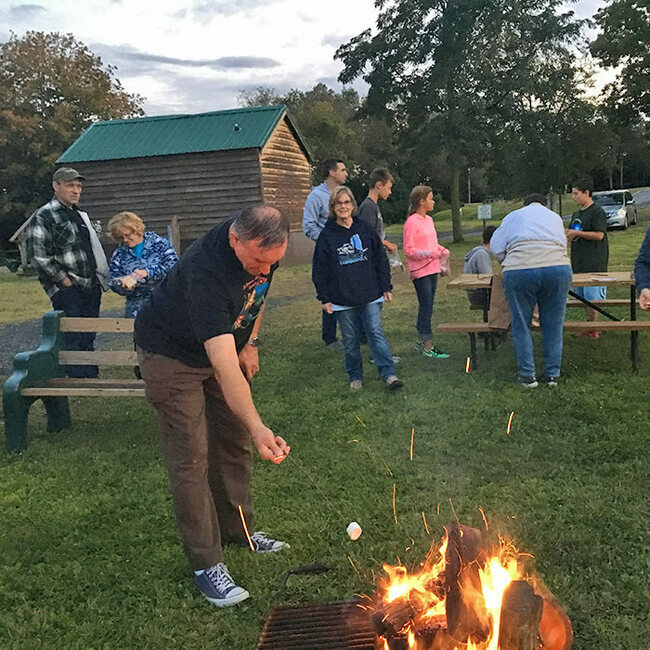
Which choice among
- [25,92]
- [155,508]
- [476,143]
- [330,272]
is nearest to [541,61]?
[476,143]

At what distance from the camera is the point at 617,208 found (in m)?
29.3

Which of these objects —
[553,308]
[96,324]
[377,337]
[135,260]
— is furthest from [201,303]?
[553,308]

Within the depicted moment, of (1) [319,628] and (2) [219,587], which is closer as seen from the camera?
(1) [319,628]

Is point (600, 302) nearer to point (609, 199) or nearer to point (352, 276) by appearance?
point (352, 276)

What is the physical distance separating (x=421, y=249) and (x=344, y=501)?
396 cm

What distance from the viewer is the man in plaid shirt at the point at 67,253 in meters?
6.11

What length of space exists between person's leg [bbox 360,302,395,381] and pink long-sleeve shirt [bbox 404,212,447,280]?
1.25m

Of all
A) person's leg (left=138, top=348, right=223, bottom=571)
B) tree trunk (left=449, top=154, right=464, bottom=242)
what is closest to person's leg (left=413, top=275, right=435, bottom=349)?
person's leg (left=138, top=348, right=223, bottom=571)

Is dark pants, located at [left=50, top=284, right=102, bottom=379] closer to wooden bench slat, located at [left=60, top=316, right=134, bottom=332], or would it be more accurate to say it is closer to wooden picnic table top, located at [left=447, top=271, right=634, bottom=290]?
wooden bench slat, located at [left=60, top=316, right=134, bottom=332]

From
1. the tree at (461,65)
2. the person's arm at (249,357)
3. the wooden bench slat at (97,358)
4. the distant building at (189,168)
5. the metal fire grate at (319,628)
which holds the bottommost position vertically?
the metal fire grate at (319,628)

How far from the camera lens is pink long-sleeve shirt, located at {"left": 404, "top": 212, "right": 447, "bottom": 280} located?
24.5ft

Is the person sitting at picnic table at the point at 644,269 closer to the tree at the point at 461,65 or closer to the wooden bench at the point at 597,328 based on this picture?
the wooden bench at the point at 597,328

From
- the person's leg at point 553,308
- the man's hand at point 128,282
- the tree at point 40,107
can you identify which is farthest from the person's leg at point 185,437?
the tree at point 40,107

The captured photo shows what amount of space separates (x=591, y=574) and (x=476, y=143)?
2796cm
